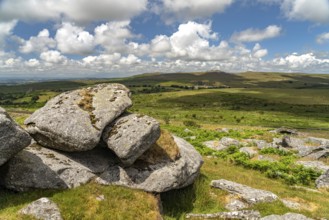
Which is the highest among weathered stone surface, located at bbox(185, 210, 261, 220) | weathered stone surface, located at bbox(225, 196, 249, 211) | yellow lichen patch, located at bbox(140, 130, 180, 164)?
yellow lichen patch, located at bbox(140, 130, 180, 164)

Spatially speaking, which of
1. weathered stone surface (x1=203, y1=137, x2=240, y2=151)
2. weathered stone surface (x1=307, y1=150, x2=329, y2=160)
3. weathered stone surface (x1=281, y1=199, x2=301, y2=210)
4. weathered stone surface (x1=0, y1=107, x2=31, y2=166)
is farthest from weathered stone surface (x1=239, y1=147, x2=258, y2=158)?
weathered stone surface (x1=0, y1=107, x2=31, y2=166)

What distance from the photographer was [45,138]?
63.2ft

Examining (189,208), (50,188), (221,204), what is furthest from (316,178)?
(50,188)

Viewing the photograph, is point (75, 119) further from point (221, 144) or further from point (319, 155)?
point (319, 155)

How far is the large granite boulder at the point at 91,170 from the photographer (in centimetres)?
1695

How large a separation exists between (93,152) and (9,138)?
637cm

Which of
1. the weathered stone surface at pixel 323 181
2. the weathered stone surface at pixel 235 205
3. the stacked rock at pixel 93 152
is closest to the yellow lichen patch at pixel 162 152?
the stacked rock at pixel 93 152

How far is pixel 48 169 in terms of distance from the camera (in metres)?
17.6

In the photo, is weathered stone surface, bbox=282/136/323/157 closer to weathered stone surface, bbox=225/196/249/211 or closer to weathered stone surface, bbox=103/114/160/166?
weathered stone surface, bbox=225/196/249/211

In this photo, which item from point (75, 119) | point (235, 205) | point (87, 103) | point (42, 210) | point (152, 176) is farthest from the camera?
point (87, 103)

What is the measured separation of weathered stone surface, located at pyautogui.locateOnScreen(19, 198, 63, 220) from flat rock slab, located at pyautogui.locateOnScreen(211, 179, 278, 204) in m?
12.2

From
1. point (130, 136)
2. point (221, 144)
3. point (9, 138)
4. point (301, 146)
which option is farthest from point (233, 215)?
point (301, 146)

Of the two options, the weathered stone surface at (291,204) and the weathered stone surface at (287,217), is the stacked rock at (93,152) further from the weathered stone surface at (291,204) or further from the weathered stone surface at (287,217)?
the weathered stone surface at (291,204)

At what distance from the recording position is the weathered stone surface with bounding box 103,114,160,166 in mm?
18734
